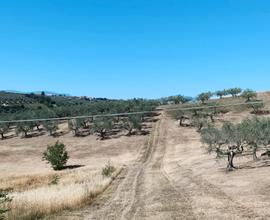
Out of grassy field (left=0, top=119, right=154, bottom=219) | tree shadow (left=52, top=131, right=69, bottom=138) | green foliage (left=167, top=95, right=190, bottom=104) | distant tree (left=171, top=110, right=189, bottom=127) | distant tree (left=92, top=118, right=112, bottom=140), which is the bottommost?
grassy field (left=0, top=119, right=154, bottom=219)

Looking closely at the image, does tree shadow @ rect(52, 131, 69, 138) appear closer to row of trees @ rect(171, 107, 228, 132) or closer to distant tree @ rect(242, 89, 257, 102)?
row of trees @ rect(171, 107, 228, 132)

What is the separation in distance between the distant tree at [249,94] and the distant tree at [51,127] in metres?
55.5

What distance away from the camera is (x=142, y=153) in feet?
320

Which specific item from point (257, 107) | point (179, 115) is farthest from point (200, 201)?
point (257, 107)

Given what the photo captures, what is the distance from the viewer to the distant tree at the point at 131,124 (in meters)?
120

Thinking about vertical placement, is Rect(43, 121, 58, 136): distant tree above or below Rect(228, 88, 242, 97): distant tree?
below

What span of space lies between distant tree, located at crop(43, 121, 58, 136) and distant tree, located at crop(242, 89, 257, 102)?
55.5 meters

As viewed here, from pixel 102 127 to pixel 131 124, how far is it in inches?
282

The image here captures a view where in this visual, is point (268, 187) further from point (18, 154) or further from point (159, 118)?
point (159, 118)

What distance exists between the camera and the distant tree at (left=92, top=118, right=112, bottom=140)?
119 m

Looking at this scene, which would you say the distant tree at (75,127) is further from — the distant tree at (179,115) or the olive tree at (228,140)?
the olive tree at (228,140)

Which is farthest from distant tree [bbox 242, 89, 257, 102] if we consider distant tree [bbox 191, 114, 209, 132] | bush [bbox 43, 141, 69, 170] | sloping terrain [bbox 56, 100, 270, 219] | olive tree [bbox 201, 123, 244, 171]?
sloping terrain [bbox 56, 100, 270, 219]

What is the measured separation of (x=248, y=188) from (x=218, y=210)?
9.16 m

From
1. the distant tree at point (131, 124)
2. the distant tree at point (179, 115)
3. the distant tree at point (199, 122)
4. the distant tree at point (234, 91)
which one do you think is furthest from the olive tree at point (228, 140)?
the distant tree at point (234, 91)
